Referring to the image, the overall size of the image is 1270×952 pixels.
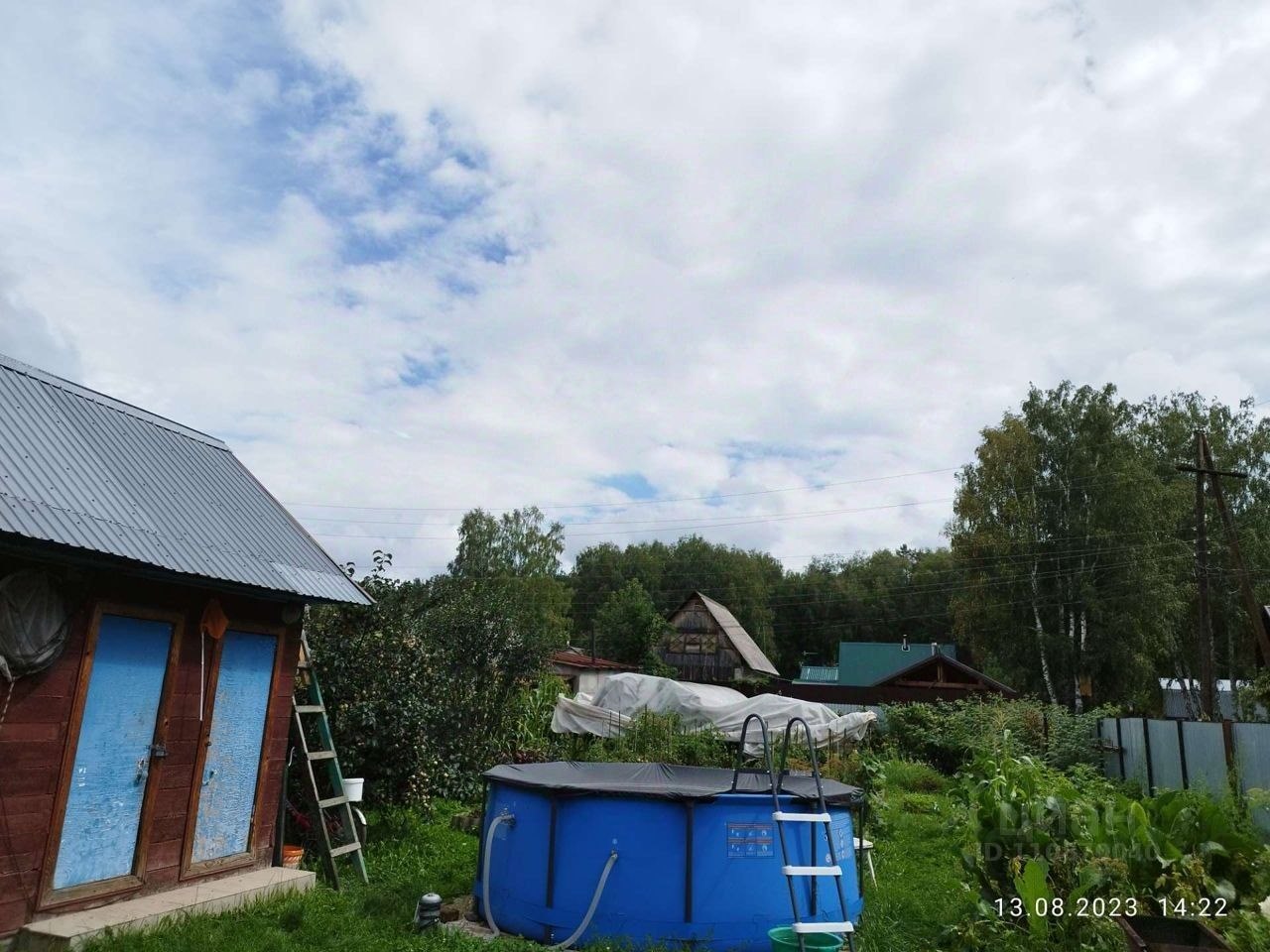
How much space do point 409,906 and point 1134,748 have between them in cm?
1205

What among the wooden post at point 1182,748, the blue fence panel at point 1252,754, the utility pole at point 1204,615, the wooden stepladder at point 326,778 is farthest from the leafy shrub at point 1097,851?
the utility pole at point 1204,615

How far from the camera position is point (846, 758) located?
52.3ft

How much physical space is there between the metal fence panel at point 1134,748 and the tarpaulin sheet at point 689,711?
509 cm

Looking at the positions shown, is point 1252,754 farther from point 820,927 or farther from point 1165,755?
point 820,927

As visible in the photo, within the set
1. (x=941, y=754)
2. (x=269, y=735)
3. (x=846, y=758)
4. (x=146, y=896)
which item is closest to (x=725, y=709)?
(x=846, y=758)

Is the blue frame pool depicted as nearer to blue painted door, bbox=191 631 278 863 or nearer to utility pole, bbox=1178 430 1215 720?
blue painted door, bbox=191 631 278 863

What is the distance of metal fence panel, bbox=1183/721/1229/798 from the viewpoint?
35.9 ft

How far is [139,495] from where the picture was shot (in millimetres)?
6727

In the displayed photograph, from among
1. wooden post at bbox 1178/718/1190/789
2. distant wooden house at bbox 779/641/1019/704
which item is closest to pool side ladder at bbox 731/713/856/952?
wooden post at bbox 1178/718/1190/789

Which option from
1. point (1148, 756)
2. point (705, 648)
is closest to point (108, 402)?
point (1148, 756)

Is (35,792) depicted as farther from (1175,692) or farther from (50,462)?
(1175,692)

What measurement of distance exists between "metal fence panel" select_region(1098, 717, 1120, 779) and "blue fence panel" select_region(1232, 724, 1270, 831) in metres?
4.31

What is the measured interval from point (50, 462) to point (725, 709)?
45.5 feet

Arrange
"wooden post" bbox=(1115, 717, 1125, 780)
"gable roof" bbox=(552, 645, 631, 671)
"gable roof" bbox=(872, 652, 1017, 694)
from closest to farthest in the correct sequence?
→ 1. "wooden post" bbox=(1115, 717, 1125, 780)
2. "gable roof" bbox=(872, 652, 1017, 694)
3. "gable roof" bbox=(552, 645, 631, 671)
